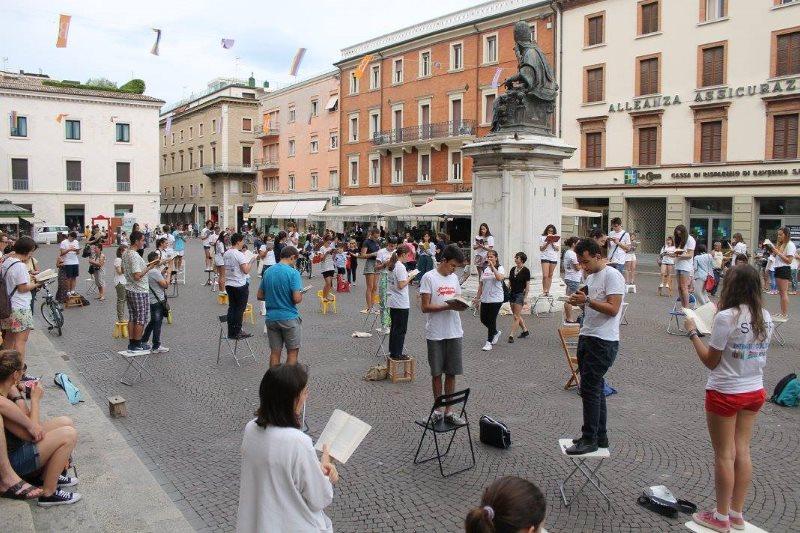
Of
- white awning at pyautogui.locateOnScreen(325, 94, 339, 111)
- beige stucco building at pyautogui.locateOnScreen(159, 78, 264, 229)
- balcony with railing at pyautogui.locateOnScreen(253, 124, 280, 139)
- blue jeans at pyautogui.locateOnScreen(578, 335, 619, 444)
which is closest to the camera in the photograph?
blue jeans at pyautogui.locateOnScreen(578, 335, 619, 444)

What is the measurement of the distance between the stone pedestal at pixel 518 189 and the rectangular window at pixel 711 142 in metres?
17.1

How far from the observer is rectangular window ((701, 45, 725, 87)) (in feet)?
95.1

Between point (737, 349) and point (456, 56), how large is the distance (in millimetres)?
37595

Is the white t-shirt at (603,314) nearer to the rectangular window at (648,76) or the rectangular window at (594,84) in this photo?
the rectangular window at (648,76)

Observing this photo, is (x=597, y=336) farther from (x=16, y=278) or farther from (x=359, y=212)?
(x=359, y=212)

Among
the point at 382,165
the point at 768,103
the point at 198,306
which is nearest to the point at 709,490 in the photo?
the point at 198,306

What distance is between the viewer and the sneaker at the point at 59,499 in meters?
5.04

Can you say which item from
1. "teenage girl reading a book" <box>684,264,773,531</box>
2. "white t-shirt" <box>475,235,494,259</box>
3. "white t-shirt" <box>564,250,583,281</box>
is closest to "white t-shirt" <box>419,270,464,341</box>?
"teenage girl reading a book" <box>684,264,773,531</box>

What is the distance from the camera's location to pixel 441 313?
726cm

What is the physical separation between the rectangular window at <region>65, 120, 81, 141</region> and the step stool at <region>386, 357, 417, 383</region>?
5203cm

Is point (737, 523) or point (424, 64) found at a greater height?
point (424, 64)

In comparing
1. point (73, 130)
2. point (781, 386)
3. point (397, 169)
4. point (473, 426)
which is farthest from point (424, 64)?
point (473, 426)

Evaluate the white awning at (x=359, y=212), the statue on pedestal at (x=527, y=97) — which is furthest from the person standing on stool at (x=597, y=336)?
the white awning at (x=359, y=212)

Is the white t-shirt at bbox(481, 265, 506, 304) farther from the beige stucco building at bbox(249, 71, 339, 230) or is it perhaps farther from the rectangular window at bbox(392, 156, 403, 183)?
the beige stucco building at bbox(249, 71, 339, 230)
